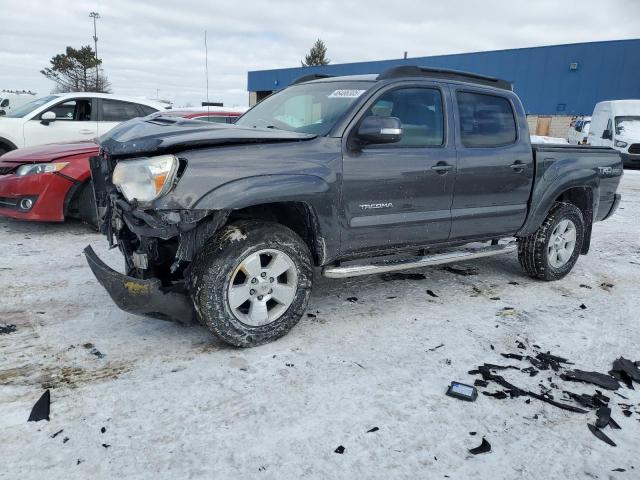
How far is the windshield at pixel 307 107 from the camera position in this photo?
3600 mm

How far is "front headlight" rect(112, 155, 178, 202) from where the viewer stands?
2.82m

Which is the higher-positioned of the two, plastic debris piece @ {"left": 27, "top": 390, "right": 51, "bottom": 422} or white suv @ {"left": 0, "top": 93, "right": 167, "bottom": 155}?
Answer: white suv @ {"left": 0, "top": 93, "right": 167, "bottom": 155}

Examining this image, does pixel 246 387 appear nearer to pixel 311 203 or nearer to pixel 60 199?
pixel 311 203

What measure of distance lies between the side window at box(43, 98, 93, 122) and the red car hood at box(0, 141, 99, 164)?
8.55ft

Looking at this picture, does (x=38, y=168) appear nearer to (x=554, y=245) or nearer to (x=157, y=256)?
(x=157, y=256)

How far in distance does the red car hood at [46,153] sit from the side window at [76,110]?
261 cm

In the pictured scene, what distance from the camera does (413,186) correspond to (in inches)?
148

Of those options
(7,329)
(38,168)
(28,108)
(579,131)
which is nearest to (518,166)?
(7,329)

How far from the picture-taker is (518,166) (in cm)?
446

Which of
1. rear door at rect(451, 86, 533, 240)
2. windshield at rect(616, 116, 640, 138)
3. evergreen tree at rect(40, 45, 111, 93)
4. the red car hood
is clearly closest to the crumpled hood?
rear door at rect(451, 86, 533, 240)

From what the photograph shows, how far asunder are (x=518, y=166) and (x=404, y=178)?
4.57 feet

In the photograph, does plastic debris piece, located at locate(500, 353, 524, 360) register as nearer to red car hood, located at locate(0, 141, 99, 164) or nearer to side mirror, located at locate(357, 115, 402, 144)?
side mirror, located at locate(357, 115, 402, 144)

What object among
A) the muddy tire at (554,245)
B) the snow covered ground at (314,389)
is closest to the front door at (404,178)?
the snow covered ground at (314,389)

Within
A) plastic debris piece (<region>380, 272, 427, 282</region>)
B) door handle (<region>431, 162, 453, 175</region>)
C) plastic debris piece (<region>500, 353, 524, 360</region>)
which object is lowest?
plastic debris piece (<region>500, 353, 524, 360</region>)
